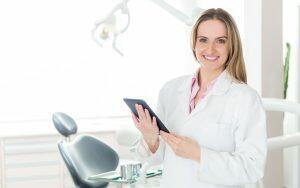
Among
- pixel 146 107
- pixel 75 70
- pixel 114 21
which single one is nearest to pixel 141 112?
pixel 146 107

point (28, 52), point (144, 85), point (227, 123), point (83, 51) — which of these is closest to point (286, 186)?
point (144, 85)

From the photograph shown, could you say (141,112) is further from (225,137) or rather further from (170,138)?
(225,137)

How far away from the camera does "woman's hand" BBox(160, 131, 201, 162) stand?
1381 millimetres

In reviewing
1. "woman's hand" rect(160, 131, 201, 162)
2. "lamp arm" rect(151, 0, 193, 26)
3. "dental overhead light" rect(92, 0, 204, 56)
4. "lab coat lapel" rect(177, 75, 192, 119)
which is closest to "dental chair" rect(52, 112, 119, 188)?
"dental overhead light" rect(92, 0, 204, 56)

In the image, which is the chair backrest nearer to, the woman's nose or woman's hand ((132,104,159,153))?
woman's hand ((132,104,159,153))

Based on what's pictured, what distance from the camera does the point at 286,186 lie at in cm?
437

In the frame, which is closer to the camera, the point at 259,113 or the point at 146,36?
the point at 259,113

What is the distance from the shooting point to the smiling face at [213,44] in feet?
4.63

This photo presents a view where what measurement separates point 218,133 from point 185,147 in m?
0.12

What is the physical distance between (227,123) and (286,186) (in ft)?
10.6

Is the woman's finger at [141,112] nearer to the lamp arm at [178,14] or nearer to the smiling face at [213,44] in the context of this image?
the smiling face at [213,44]

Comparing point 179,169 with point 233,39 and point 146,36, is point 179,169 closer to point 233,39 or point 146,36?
point 233,39

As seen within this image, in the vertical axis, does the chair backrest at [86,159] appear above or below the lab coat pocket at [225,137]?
below

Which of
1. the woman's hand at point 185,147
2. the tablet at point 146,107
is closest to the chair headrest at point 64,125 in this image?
the tablet at point 146,107
